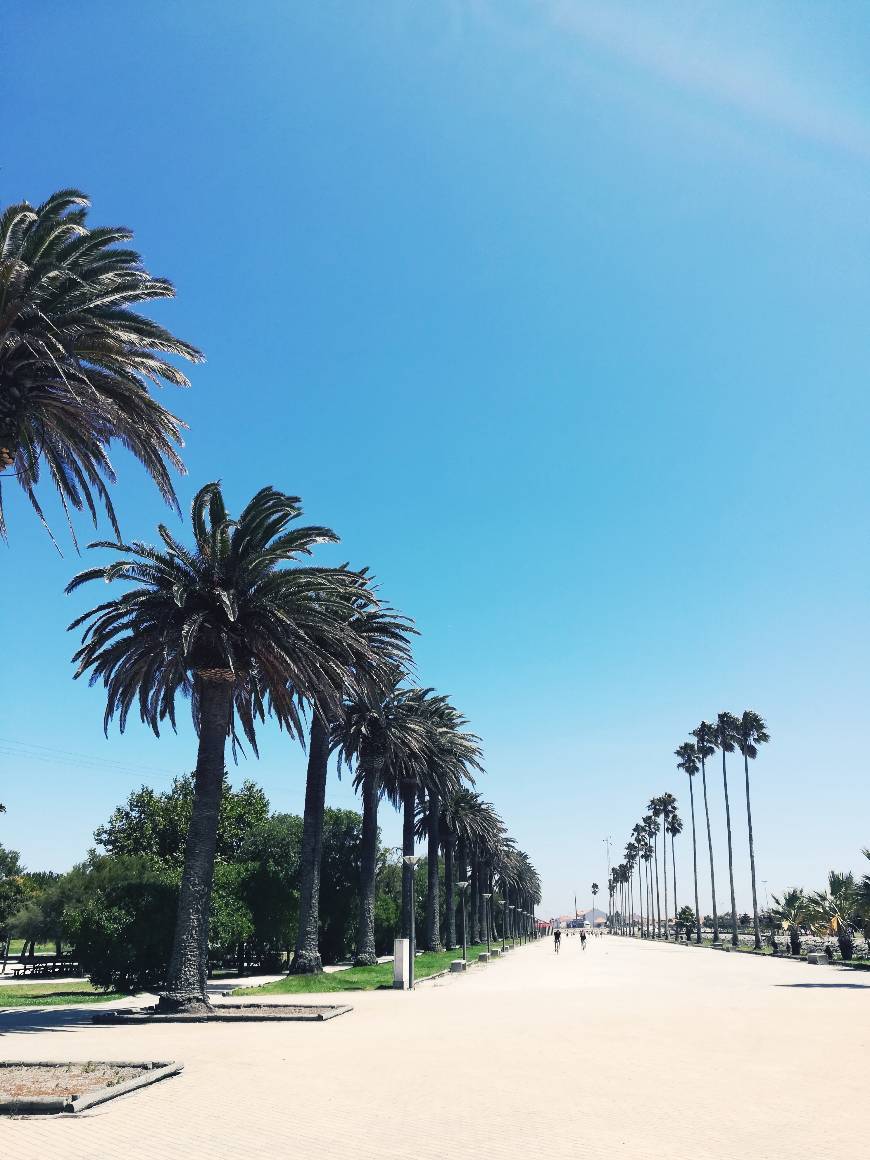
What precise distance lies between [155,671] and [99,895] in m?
9.69

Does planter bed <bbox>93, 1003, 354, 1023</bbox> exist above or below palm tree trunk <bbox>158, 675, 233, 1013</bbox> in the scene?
below

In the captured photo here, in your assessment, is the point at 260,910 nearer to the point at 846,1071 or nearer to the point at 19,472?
the point at 19,472

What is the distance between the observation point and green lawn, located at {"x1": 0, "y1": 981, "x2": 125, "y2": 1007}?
90.1 feet

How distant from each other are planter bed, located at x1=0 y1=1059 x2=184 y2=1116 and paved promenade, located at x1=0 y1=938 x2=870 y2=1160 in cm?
32

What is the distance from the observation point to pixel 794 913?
64.8 metres

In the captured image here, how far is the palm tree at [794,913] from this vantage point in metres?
58.6

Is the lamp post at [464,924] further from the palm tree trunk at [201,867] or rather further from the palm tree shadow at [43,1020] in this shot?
the palm tree trunk at [201,867]

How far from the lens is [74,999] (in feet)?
94.3

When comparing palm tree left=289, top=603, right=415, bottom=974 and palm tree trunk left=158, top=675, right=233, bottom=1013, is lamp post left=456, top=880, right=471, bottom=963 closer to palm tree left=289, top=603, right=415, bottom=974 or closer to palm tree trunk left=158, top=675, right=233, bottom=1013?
palm tree left=289, top=603, right=415, bottom=974

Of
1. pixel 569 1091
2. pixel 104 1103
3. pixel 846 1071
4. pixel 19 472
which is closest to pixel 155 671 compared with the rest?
pixel 19 472

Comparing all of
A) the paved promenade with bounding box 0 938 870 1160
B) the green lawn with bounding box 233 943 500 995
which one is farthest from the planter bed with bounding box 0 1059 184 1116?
the green lawn with bounding box 233 943 500 995

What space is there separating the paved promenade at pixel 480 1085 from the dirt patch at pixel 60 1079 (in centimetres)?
78

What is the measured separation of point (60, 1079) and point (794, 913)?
6374 cm

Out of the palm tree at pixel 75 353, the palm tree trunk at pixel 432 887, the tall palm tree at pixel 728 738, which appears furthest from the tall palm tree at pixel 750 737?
the palm tree at pixel 75 353
